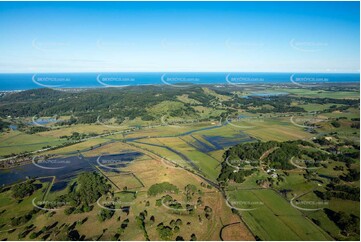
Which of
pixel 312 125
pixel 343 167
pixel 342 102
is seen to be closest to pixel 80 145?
pixel 343 167

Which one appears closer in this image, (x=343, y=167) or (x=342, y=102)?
(x=343, y=167)

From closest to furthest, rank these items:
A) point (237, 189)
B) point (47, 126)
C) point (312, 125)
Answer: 1. point (237, 189)
2. point (312, 125)
3. point (47, 126)

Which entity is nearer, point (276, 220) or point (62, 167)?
point (276, 220)

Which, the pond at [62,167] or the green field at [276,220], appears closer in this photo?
the green field at [276,220]

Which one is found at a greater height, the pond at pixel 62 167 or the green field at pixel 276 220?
the green field at pixel 276 220

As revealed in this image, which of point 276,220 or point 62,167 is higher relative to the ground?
point 276,220

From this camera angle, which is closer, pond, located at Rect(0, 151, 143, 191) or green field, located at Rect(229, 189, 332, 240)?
green field, located at Rect(229, 189, 332, 240)

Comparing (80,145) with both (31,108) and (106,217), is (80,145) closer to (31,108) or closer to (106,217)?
(106,217)

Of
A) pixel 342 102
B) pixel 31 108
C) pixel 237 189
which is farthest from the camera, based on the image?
pixel 31 108

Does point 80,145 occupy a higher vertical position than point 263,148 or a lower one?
lower

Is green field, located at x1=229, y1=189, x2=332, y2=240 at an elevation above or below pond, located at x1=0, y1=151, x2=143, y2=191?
above
